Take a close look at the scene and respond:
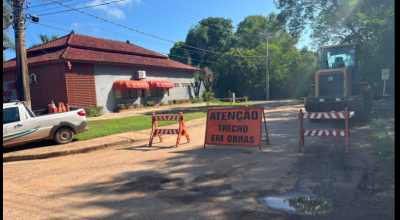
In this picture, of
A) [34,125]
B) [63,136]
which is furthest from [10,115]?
[63,136]

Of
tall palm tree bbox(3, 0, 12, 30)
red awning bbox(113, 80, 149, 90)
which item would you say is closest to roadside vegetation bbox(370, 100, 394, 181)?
tall palm tree bbox(3, 0, 12, 30)

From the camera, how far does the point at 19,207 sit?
4617mm

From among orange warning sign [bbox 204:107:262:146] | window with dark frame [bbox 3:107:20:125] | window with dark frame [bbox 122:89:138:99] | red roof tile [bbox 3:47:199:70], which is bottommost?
orange warning sign [bbox 204:107:262:146]

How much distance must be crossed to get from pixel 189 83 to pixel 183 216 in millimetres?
28516

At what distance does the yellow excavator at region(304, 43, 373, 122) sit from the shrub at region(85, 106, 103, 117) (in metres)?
14.7

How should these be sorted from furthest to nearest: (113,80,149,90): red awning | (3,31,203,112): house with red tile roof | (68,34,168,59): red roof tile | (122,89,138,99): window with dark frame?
(122,89,138,99): window with dark frame → (68,34,168,59): red roof tile → (113,80,149,90): red awning → (3,31,203,112): house with red tile roof

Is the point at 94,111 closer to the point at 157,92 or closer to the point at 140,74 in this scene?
the point at 140,74

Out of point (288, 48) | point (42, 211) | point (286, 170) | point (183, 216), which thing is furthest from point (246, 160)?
point (288, 48)

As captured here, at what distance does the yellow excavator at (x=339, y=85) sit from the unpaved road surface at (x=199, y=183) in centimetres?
298

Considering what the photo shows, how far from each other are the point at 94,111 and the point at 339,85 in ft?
52.8

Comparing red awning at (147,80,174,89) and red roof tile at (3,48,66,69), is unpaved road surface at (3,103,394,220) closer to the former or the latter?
red roof tile at (3,48,66,69)

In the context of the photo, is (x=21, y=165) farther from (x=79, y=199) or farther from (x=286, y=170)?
(x=286, y=170)

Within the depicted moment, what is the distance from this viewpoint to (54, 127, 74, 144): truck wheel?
1000 centimetres

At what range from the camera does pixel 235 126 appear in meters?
8.35
